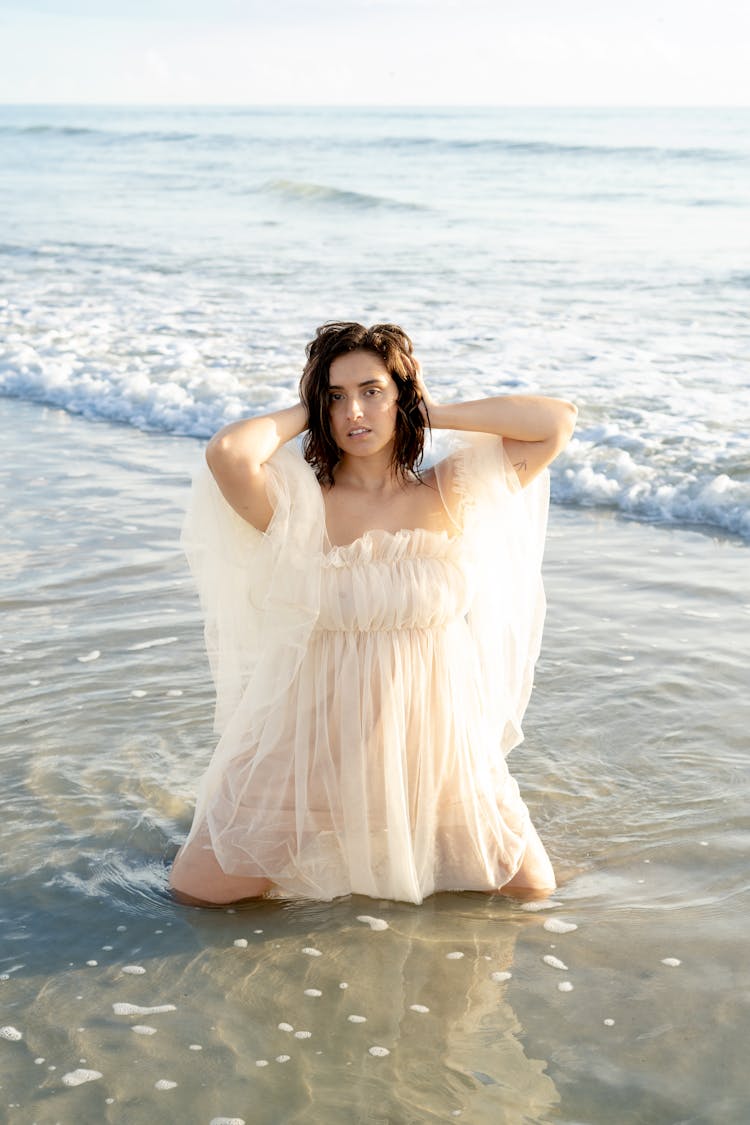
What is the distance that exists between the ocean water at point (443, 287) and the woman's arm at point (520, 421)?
12.5ft

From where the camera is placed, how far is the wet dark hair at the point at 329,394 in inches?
154

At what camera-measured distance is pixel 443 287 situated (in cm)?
1617

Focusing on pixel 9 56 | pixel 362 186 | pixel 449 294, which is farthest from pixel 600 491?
pixel 9 56

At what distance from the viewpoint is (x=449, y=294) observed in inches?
617

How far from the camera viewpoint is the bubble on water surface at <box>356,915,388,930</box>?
3.80 meters

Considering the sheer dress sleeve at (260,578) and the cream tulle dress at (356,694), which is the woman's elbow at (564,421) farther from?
the sheer dress sleeve at (260,578)

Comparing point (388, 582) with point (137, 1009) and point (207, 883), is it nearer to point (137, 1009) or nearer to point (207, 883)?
point (207, 883)

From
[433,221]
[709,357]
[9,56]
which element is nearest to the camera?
[709,357]

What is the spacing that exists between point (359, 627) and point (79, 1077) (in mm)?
1486

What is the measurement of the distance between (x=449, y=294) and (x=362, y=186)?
13950mm

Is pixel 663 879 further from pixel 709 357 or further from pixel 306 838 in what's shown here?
pixel 709 357

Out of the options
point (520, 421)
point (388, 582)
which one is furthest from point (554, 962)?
point (520, 421)

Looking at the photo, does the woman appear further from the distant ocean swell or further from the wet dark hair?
the distant ocean swell

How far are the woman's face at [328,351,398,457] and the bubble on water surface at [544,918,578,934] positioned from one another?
149 centimetres
